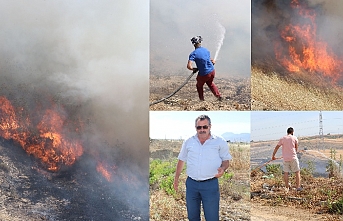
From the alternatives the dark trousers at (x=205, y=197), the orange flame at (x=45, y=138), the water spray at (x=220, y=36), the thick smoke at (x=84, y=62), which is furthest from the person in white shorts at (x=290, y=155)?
the orange flame at (x=45, y=138)

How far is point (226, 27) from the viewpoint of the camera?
4.73m

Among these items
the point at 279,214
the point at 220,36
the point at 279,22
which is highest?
the point at 279,22

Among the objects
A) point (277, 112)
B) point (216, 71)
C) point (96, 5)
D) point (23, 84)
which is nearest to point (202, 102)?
point (216, 71)

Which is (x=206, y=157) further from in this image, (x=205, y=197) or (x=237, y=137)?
(x=237, y=137)

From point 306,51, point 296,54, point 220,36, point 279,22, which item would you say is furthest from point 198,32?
point 306,51

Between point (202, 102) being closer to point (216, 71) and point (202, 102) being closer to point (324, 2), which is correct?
point (216, 71)

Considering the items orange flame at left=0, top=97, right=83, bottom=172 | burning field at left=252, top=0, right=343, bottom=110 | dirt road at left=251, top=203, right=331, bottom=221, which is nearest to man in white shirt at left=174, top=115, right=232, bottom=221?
dirt road at left=251, top=203, right=331, bottom=221

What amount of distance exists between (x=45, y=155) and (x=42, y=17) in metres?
1.70

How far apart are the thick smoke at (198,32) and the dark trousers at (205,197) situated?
1.34 meters

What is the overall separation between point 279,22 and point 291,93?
0.85 metres

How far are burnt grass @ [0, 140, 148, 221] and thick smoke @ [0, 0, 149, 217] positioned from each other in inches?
11.6

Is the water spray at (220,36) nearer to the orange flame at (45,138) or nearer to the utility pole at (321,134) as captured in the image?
the utility pole at (321,134)

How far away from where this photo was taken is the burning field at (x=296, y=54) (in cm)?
473

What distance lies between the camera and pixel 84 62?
496cm
